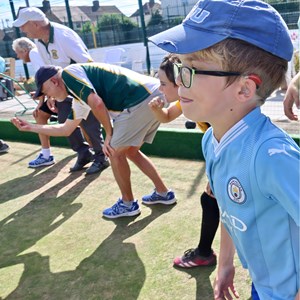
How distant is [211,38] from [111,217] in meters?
2.46

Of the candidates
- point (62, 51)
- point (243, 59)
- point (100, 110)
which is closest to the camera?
point (243, 59)

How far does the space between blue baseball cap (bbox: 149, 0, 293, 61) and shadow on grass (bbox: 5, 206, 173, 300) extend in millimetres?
1693

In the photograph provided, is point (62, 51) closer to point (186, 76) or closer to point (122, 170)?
point (122, 170)

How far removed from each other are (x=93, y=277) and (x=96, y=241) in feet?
1.58

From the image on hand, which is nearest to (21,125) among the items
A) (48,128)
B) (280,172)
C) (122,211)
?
(48,128)

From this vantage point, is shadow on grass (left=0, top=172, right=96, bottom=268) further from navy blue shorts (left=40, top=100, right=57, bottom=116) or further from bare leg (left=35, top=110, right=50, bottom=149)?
navy blue shorts (left=40, top=100, right=57, bottom=116)

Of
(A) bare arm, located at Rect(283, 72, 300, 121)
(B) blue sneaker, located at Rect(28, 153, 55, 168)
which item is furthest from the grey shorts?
(B) blue sneaker, located at Rect(28, 153, 55, 168)

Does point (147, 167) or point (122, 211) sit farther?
point (147, 167)

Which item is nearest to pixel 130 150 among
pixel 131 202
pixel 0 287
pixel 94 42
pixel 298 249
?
pixel 131 202

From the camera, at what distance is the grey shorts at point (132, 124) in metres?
3.10

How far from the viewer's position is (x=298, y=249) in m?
1.10

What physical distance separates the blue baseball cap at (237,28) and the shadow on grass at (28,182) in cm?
345

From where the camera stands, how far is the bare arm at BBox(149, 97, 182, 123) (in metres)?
2.62

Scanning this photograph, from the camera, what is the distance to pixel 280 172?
0.96 meters
